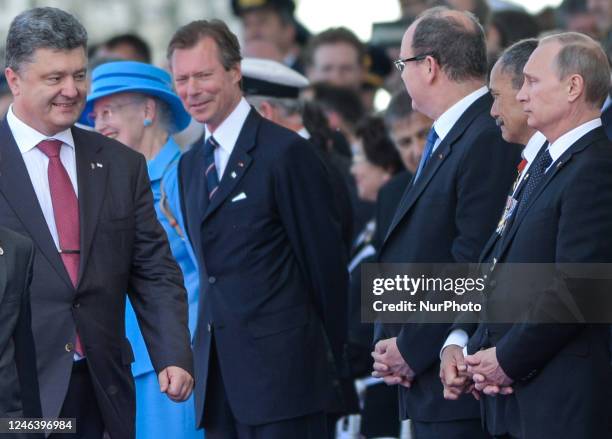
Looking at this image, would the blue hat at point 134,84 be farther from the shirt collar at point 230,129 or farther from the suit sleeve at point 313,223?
the suit sleeve at point 313,223

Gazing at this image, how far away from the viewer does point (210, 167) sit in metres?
7.02

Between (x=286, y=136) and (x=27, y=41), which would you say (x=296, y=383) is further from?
(x=27, y=41)

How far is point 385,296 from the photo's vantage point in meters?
6.27

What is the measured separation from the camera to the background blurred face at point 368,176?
9805mm

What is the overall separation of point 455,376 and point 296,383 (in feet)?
4.00

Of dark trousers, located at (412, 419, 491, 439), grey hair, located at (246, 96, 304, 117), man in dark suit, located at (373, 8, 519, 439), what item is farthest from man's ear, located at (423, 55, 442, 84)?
grey hair, located at (246, 96, 304, 117)

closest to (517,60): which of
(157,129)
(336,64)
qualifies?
(157,129)

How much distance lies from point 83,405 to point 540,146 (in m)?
2.02

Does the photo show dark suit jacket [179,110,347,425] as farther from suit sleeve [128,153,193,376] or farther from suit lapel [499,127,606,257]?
suit lapel [499,127,606,257]

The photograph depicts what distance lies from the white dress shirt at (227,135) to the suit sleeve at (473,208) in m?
1.35

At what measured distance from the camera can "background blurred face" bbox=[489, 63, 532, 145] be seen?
5.93 m

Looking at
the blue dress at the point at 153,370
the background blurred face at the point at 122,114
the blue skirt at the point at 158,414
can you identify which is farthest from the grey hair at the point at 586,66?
the background blurred face at the point at 122,114

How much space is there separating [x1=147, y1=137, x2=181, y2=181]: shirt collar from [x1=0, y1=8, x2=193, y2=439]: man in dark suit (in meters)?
1.47

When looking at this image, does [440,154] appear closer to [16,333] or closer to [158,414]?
[158,414]
